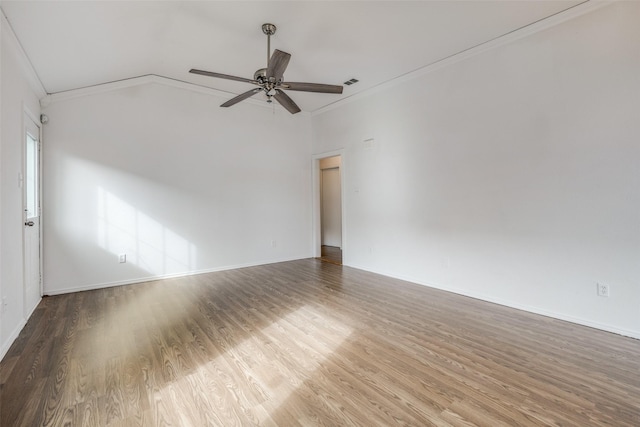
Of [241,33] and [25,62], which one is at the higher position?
[241,33]

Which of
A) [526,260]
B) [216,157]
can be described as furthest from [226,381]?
[216,157]

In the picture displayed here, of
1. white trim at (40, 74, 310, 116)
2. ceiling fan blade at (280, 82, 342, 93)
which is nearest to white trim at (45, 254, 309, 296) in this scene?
white trim at (40, 74, 310, 116)

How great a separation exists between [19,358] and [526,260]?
15.7 ft

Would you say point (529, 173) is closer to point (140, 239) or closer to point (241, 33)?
point (241, 33)

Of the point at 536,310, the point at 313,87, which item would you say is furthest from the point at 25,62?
the point at 536,310

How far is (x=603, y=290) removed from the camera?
8.81 ft

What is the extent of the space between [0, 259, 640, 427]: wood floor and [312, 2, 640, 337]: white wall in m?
0.45

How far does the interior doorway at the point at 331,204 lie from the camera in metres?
7.34

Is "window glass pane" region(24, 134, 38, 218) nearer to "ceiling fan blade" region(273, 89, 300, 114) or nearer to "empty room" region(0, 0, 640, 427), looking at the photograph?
"empty room" region(0, 0, 640, 427)

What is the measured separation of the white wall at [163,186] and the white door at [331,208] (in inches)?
66.4

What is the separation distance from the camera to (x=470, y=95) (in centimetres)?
357

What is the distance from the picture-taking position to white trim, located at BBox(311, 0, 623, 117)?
2.71 m

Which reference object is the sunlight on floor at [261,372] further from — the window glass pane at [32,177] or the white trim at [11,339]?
the window glass pane at [32,177]

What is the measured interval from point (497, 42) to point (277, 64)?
8.58 ft
